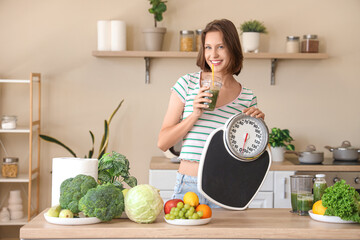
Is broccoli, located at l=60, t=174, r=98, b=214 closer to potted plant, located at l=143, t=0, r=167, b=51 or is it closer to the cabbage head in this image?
the cabbage head

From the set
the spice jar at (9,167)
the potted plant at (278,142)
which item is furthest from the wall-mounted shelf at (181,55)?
the spice jar at (9,167)

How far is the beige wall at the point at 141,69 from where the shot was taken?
423 cm

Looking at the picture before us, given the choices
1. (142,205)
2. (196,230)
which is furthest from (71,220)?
(196,230)

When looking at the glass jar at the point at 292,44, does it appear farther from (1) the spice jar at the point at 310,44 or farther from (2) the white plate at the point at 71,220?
(2) the white plate at the point at 71,220

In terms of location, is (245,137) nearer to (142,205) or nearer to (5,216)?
(142,205)

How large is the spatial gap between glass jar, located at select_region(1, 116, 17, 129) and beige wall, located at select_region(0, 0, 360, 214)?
13.0 inches

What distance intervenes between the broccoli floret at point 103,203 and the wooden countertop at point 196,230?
0.04 metres

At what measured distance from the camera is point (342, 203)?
6.11 ft

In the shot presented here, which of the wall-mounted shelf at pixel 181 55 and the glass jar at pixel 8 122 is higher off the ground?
the wall-mounted shelf at pixel 181 55

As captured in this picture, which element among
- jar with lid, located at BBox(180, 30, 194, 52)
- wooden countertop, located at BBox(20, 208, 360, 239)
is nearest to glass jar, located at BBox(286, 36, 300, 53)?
jar with lid, located at BBox(180, 30, 194, 52)

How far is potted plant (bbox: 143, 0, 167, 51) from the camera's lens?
405cm

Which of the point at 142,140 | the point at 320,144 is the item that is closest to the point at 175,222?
the point at 142,140

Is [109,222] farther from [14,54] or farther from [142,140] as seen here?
[14,54]

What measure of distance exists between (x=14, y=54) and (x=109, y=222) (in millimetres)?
2753
